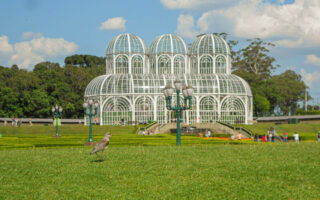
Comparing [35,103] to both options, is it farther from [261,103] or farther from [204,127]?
[261,103]

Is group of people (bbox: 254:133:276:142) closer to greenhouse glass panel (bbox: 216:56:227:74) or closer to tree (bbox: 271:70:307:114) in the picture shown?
greenhouse glass panel (bbox: 216:56:227:74)

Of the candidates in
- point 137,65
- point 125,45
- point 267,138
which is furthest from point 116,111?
point 267,138

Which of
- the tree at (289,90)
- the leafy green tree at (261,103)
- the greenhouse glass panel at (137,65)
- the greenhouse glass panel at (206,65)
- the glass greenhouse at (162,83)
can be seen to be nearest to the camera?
the glass greenhouse at (162,83)

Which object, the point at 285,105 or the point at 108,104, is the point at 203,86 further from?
the point at 285,105

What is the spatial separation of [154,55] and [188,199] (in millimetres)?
54793

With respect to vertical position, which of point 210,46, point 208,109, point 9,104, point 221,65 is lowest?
point 208,109

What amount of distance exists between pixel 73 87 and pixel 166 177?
68208 millimetres

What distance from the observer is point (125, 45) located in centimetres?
6431

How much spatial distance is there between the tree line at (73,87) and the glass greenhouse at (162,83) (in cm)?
1299

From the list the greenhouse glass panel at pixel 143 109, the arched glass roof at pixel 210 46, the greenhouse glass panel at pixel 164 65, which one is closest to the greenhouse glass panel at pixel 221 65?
the arched glass roof at pixel 210 46

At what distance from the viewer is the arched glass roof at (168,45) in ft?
213

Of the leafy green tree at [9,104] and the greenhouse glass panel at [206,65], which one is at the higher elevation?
the greenhouse glass panel at [206,65]

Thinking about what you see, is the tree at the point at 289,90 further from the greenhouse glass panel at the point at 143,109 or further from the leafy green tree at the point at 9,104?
the leafy green tree at the point at 9,104

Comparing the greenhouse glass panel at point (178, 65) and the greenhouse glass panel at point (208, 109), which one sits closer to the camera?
the greenhouse glass panel at point (208, 109)
